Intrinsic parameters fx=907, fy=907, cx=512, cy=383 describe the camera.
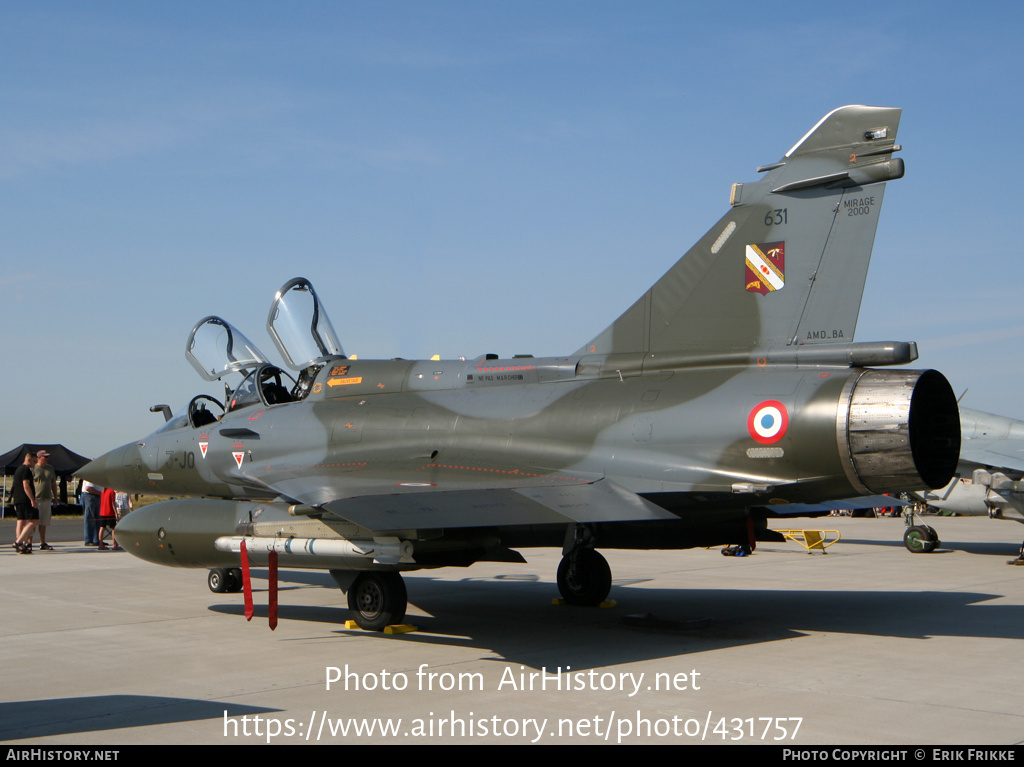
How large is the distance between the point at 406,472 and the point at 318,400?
6.41 feet

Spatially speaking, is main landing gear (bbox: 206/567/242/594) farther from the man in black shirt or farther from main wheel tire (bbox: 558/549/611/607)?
the man in black shirt

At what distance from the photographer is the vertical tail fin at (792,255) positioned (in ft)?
24.7

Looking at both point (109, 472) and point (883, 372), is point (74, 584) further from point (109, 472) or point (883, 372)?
point (883, 372)

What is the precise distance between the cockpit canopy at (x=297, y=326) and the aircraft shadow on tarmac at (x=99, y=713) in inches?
224

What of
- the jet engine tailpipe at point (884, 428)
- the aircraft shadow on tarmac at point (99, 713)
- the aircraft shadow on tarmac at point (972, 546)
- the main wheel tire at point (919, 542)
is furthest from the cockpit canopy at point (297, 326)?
the main wheel tire at point (919, 542)

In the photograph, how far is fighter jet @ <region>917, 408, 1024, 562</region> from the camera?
15367 millimetres

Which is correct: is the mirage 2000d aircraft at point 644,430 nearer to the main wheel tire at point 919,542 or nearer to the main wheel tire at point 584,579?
the main wheel tire at point 584,579

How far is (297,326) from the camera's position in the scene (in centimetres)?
1119

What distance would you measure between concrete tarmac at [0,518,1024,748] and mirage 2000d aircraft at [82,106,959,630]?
2.84 feet

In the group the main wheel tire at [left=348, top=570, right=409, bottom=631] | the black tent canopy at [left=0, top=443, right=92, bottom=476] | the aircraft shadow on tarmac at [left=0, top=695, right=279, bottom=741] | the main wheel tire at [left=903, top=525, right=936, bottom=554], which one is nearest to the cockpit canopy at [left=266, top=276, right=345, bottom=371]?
the main wheel tire at [left=348, top=570, right=409, bottom=631]

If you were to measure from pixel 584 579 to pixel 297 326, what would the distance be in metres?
4.63

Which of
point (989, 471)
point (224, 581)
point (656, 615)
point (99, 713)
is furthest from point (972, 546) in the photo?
point (99, 713)
